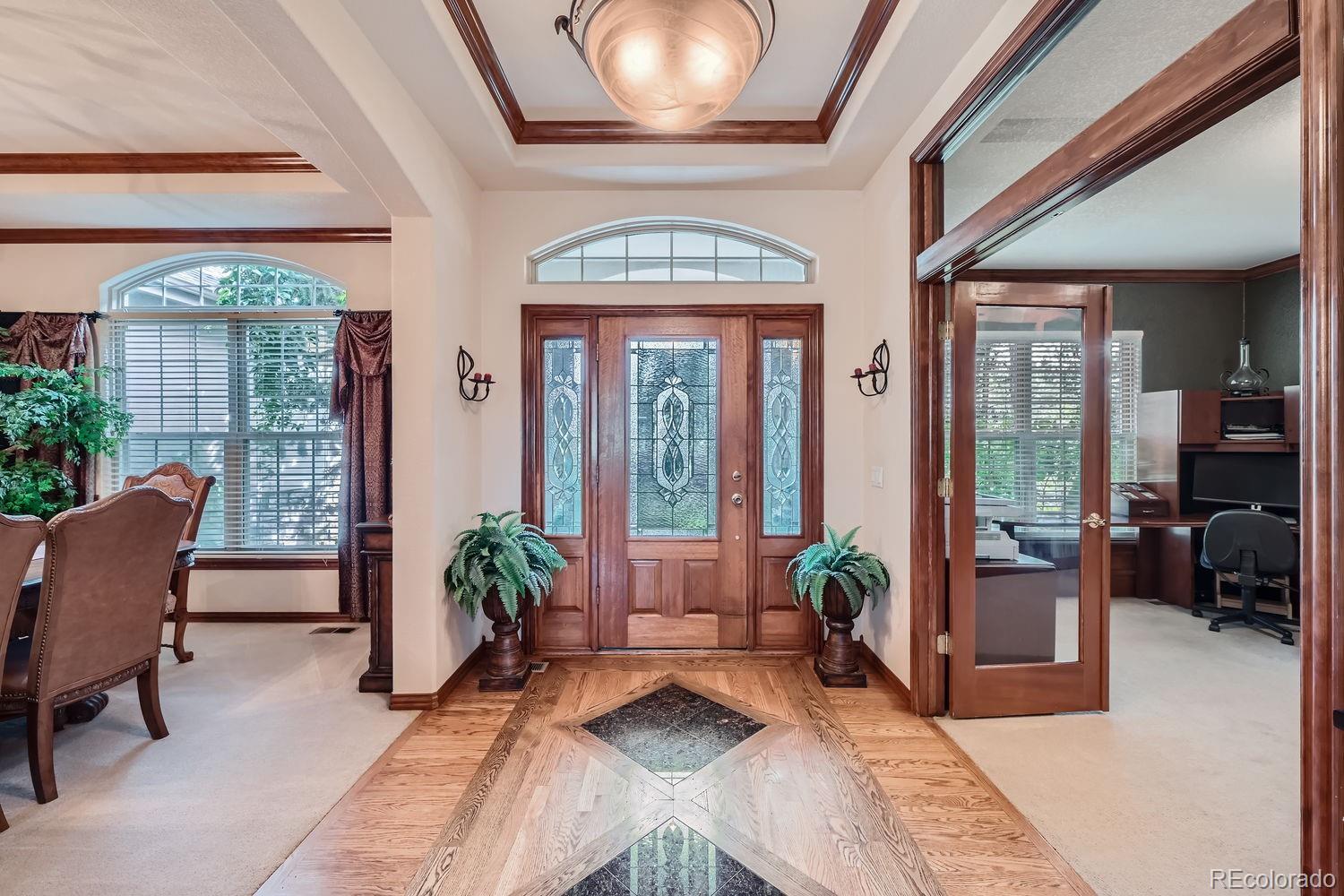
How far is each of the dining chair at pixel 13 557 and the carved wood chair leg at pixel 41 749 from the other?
0.39ft

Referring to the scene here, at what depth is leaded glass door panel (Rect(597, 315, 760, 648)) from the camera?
11.5ft

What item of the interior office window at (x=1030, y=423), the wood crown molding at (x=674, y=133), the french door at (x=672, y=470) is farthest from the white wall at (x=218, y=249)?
the interior office window at (x=1030, y=423)

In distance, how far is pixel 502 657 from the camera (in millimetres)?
3033

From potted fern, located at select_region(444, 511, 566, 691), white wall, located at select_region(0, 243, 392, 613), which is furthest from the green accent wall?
white wall, located at select_region(0, 243, 392, 613)

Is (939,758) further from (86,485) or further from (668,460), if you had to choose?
(86,485)

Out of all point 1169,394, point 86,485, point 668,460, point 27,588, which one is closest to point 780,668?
point 668,460

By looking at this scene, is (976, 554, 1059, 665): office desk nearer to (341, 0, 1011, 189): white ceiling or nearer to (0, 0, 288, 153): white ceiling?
(341, 0, 1011, 189): white ceiling

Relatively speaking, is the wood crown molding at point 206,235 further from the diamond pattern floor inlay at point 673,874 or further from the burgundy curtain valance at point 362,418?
the diamond pattern floor inlay at point 673,874

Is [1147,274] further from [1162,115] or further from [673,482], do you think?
[673,482]

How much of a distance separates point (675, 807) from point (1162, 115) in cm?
261

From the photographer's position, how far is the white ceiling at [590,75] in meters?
2.29

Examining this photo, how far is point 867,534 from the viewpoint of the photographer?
336cm

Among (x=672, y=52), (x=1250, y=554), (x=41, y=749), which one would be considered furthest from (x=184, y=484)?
(x=1250, y=554)

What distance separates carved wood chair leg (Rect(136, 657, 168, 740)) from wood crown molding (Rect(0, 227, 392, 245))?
3.01 m
